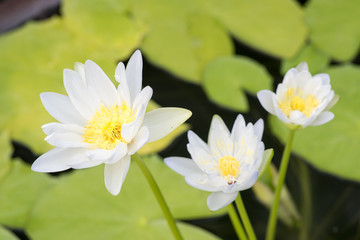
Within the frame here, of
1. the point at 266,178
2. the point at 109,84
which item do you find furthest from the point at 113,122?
the point at 266,178

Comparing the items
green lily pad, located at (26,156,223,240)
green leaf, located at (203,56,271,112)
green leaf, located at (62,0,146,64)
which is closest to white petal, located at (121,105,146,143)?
green lily pad, located at (26,156,223,240)

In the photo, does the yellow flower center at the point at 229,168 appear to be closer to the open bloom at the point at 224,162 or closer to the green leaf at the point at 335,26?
the open bloom at the point at 224,162

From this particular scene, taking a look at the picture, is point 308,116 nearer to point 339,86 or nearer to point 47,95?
point 47,95

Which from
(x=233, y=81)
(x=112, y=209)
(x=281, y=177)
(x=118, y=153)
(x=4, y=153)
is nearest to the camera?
(x=118, y=153)

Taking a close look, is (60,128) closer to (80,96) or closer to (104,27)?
(80,96)

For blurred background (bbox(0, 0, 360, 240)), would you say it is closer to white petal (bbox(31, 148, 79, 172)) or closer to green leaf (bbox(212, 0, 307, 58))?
green leaf (bbox(212, 0, 307, 58))

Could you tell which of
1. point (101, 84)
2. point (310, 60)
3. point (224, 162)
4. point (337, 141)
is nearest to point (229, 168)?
point (224, 162)

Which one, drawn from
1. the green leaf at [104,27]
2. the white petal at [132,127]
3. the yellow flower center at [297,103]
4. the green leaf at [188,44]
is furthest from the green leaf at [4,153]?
the yellow flower center at [297,103]
